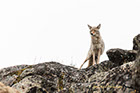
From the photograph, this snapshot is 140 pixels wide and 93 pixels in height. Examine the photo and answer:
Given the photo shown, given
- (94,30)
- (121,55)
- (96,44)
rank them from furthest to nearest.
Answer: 1. (96,44)
2. (94,30)
3. (121,55)

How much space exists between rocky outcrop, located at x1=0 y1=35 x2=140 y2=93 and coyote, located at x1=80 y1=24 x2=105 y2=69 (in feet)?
10.4

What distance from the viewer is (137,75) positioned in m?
3.01

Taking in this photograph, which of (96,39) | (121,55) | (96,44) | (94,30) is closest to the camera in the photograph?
(121,55)

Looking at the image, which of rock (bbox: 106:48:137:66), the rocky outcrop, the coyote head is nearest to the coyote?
the coyote head

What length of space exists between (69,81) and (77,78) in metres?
0.39

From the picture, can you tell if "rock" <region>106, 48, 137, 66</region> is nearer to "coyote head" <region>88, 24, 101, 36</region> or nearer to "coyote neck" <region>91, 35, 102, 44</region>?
"coyote head" <region>88, 24, 101, 36</region>

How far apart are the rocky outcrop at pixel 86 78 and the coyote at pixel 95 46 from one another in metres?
3.17

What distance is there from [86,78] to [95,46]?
14.8 feet

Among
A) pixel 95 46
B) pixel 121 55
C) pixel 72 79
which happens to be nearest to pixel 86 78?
pixel 72 79

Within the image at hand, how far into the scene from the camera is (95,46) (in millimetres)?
10000

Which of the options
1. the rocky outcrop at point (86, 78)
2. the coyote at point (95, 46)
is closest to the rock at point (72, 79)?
the rocky outcrop at point (86, 78)

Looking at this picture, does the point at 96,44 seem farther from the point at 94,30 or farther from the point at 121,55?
the point at 121,55

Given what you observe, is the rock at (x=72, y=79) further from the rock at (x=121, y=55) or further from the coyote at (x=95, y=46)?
the coyote at (x=95, y=46)

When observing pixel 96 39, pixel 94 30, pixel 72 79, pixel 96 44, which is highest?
pixel 94 30
